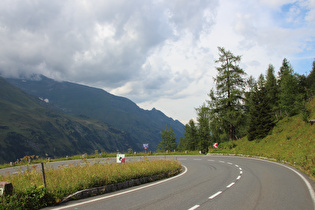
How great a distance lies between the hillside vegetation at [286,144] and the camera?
18245 millimetres

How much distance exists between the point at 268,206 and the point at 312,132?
63.3 feet

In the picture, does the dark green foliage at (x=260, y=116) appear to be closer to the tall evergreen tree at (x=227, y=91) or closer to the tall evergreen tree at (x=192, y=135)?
the tall evergreen tree at (x=227, y=91)

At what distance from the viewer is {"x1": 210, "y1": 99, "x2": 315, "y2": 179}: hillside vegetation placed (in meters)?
18.2

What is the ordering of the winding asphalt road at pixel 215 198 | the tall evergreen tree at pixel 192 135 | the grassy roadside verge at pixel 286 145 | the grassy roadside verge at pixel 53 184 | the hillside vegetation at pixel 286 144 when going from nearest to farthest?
1. the grassy roadside verge at pixel 53 184
2. the winding asphalt road at pixel 215 198
3. the grassy roadside verge at pixel 286 145
4. the hillside vegetation at pixel 286 144
5. the tall evergreen tree at pixel 192 135

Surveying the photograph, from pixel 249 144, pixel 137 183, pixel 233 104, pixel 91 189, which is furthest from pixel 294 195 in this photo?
pixel 233 104

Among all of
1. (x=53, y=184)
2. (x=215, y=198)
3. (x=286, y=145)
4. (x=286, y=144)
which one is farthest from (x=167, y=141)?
(x=53, y=184)

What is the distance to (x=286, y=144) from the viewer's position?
80.7 ft

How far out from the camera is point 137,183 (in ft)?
36.6

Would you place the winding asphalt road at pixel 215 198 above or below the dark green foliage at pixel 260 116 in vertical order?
below

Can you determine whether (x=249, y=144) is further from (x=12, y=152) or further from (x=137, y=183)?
(x=12, y=152)

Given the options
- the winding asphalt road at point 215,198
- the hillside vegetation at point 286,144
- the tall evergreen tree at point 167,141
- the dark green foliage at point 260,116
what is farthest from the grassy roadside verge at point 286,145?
the tall evergreen tree at point 167,141

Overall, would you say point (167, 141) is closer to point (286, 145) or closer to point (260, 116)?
point (260, 116)

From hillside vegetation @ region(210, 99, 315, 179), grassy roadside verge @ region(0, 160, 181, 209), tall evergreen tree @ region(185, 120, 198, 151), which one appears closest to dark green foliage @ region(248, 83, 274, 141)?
hillside vegetation @ region(210, 99, 315, 179)

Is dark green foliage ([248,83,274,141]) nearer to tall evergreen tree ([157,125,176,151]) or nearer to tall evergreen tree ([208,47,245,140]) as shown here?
tall evergreen tree ([208,47,245,140])
